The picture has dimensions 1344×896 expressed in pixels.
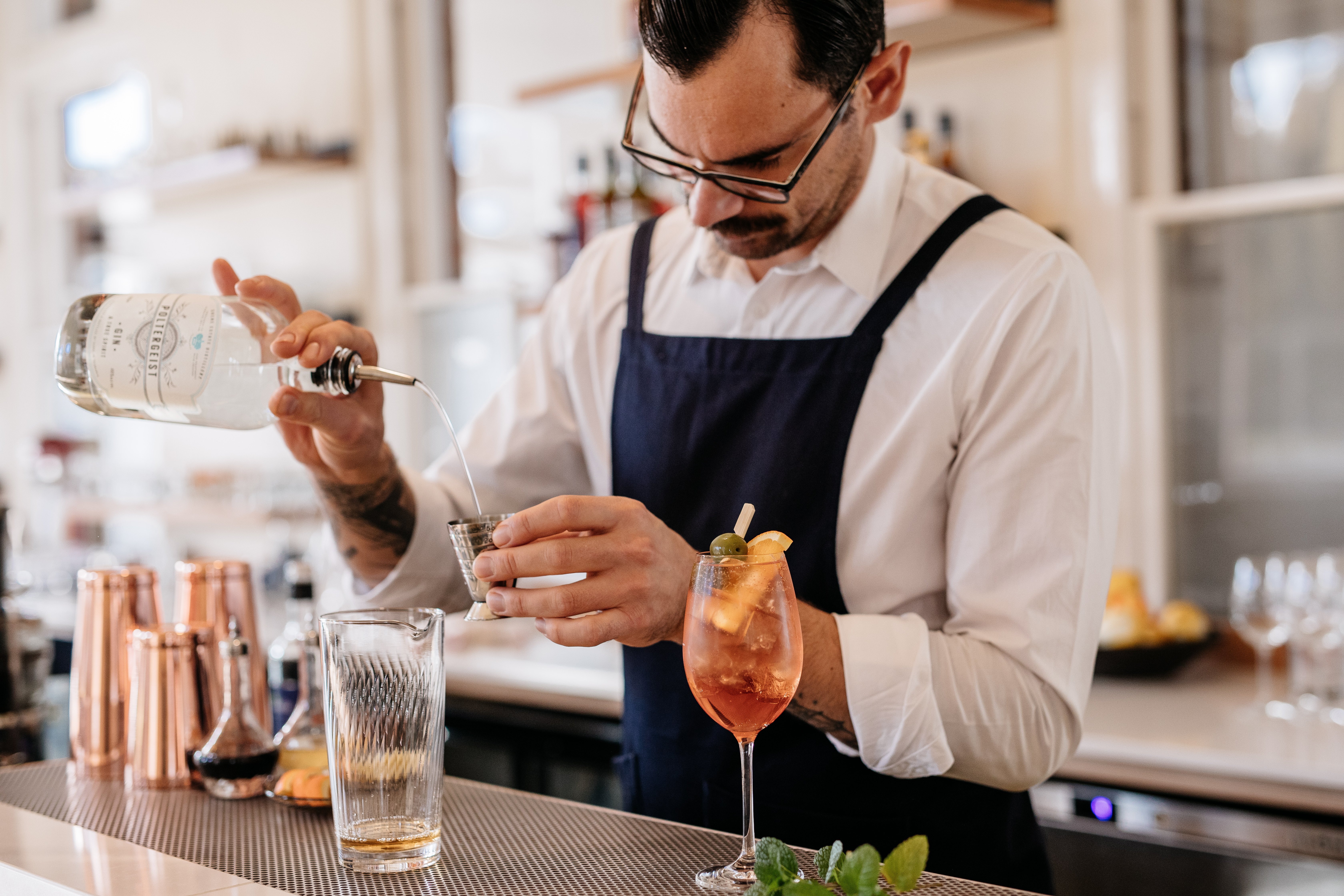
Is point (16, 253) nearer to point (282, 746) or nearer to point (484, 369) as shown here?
point (484, 369)

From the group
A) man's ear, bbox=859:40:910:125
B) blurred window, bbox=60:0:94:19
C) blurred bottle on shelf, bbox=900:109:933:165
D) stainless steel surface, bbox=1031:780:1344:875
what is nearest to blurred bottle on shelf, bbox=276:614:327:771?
man's ear, bbox=859:40:910:125

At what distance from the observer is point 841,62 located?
4.09 feet

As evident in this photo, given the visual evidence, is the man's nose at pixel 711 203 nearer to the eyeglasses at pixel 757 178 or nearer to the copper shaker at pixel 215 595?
the eyeglasses at pixel 757 178

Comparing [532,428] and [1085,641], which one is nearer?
[1085,641]

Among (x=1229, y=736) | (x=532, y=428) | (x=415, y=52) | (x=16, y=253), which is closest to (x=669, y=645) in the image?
(x=532, y=428)

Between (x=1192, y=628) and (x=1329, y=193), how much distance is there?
0.81 m

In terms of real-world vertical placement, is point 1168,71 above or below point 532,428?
above

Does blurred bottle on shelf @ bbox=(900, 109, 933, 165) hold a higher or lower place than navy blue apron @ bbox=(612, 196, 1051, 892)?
higher

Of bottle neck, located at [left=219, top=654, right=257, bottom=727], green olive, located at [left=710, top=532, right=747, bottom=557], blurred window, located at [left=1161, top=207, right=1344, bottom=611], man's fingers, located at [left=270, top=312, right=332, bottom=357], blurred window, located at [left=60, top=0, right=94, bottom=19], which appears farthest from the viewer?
blurred window, located at [left=60, top=0, right=94, bottom=19]

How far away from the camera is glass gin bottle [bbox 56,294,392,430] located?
113cm

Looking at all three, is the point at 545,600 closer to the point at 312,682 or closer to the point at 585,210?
the point at 312,682

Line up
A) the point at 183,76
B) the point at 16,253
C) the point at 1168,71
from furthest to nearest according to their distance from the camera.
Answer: the point at 16,253, the point at 183,76, the point at 1168,71

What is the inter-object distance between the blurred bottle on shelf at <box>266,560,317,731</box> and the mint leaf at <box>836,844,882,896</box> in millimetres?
666

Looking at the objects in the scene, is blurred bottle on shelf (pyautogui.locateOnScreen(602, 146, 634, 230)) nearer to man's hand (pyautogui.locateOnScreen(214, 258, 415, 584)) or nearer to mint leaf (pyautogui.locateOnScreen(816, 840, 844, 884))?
man's hand (pyautogui.locateOnScreen(214, 258, 415, 584))
